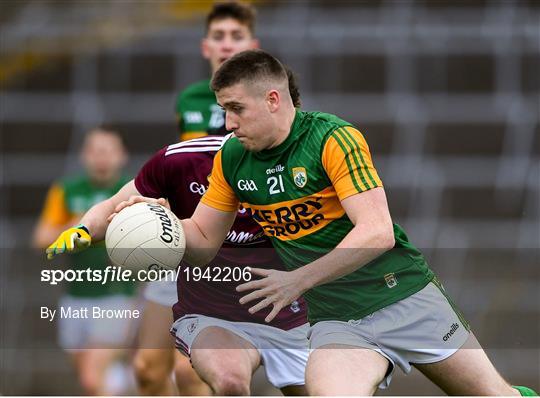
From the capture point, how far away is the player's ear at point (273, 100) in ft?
12.8

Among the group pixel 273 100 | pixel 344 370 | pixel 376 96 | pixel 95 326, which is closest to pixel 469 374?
pixel 344 370

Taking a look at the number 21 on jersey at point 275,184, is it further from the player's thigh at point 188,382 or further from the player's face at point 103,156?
the player's face at point 103,156

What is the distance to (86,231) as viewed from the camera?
13.6 feet

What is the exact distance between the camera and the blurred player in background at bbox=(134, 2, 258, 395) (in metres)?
5.38

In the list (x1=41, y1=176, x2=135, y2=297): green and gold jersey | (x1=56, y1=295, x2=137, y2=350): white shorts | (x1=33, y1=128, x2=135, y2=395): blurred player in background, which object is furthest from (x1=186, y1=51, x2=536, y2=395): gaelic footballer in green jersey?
(x1=41, y1=176, x2=135, y2=297): green and gold jersey

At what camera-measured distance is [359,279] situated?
400 cm

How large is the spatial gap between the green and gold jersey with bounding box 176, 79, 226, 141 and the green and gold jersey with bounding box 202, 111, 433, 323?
4.71 ft

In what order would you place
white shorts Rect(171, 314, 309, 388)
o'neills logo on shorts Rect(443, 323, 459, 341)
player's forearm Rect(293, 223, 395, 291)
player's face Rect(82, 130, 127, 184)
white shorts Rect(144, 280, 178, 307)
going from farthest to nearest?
player's face Rect(82, 130, 127, 184) → white shorts Rect(144, 280, 178, 307) → white shorts Rect(171, 314, 309, 388) → o'neills logo on shorts Rect(443, 323, 459, 341) → player's forearm Rect(293, 223, 395, 291)

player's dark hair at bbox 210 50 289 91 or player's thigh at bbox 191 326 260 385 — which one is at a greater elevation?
player's dark hair at bbox 210 50 289 91

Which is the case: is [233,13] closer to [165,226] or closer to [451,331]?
[165,226]

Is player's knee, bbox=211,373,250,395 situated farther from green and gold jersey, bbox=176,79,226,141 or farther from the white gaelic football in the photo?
green and gold jersey, bbox=176,79,226,141

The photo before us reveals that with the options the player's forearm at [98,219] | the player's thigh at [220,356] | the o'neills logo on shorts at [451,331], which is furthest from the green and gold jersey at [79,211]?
the o'neills logo on shorts at [451,331]

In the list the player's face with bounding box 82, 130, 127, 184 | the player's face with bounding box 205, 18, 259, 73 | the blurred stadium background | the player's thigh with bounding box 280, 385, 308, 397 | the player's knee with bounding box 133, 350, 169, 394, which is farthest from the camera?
the blurred stadium background

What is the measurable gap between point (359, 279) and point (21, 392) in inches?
179
